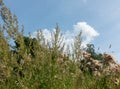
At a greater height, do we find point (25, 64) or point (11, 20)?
point (11, 20)

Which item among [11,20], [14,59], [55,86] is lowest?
[55,86]

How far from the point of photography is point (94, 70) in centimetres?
677

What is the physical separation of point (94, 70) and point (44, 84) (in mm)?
1281

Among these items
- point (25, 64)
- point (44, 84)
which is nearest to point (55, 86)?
point (44, 84)

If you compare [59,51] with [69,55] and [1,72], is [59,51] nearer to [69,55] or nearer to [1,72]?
[69,55]

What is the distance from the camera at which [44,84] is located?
19.2ft

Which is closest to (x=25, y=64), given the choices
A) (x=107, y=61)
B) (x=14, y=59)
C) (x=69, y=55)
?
(x=14, y=59)

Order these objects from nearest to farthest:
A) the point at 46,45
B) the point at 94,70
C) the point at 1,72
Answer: the point at 1,72 → the point at 46,45 → the point at 94,70

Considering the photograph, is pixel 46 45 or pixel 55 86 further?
pixel 46 45

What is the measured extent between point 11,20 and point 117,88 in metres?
2.19

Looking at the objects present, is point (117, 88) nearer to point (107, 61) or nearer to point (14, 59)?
point (107, 61)

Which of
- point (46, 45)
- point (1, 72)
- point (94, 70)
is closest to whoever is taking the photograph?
point (1, 72)

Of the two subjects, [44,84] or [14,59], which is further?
[44,84]

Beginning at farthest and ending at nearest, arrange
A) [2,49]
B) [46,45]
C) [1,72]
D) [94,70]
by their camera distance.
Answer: [94,70] → [46,45] → [1,72] → [2,49]
